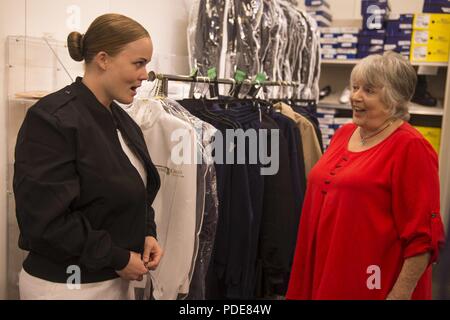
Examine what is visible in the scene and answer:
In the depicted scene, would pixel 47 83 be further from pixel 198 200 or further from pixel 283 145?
pixel 283 145

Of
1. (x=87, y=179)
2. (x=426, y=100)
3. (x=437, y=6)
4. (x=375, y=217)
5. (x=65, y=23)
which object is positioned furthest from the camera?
(x=426, y=100)

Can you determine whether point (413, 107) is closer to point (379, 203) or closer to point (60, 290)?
point (379, 203)

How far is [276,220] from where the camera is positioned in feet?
5.79

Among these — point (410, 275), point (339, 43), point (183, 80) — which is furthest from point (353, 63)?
point (410, 275)

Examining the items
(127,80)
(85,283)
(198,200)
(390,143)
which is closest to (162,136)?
(198,200)

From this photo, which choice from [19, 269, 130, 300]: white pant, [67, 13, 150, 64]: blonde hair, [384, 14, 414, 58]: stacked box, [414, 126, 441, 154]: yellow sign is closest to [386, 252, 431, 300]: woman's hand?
[19, 269, 130, 300]: white pant

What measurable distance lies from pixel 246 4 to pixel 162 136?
0.95m

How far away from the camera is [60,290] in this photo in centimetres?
107

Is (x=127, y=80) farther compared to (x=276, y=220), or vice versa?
(x=276, y=220)

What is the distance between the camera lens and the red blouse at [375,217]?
1178mm

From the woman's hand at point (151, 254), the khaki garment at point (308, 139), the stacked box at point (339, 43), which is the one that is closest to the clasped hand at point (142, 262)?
the woman's hand at point (151, 254)

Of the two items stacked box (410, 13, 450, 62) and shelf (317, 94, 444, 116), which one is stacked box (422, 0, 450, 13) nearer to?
stacked box (410, 13, 450, 62)

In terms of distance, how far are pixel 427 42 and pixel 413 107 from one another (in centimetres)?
44

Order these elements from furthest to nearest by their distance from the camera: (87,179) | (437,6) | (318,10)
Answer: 1. (318,10)
2. (437,6)
3. (87,179)
